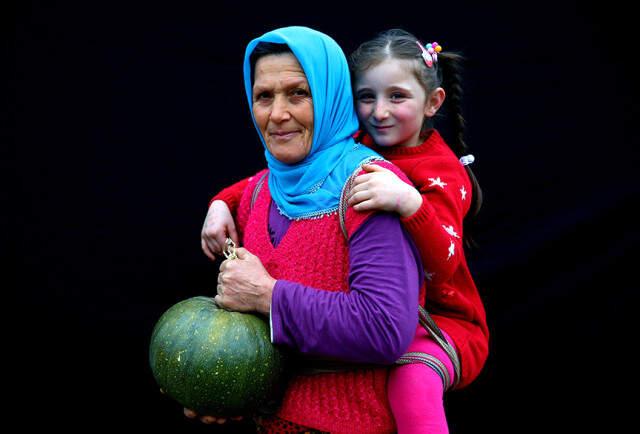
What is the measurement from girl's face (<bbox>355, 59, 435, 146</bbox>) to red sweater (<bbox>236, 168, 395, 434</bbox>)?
1.88ft

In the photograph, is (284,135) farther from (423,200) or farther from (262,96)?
(423,200)

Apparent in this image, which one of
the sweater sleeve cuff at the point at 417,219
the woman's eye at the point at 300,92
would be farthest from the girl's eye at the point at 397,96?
the sweater sleeve cuff at the point at 417,219

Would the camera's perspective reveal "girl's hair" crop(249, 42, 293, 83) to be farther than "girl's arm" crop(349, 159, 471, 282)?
Yes

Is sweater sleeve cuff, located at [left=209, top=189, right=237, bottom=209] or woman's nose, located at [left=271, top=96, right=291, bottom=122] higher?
woman's nose, located at [left=271, top=96, right=291, bottom=122]

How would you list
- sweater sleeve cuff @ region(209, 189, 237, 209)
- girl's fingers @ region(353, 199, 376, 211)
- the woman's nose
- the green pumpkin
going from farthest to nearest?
sweater sleeve cuff @ region(209, 189, 237, 209) < the woman's nose < the green pumpkin < girl's fingers @ region(353, 199, 376, 211)

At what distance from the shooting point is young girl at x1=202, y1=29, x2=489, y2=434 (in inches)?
83.1

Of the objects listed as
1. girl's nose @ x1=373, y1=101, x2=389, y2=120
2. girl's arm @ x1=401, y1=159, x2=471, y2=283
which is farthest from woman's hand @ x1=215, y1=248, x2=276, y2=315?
girl's nose @ x1=373, y1=101, x2=389, y2=120

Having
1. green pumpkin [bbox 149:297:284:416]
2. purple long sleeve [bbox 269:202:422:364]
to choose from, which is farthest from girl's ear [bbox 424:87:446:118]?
green pumpkin [bbox 149:297:284:416]

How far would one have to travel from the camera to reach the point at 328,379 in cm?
220

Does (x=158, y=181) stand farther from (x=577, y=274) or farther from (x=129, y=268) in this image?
(x=577, y=274)

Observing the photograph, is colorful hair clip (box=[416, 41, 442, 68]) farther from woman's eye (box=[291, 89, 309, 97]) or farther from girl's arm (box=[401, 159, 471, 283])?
woman's eye (box=[291, 89, 309, 97])

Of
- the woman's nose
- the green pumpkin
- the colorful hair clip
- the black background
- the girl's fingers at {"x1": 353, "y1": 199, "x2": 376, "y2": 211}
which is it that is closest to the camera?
the girl's fingers at {"x1": 353, "y1": 199, "x2": 376, "y2": 211}

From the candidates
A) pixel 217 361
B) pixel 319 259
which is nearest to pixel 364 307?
pixel 319 259

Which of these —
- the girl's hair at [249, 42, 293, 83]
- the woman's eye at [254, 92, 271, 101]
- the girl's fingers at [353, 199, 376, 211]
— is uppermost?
the girl's hair at [249, 42, 293, 83]
